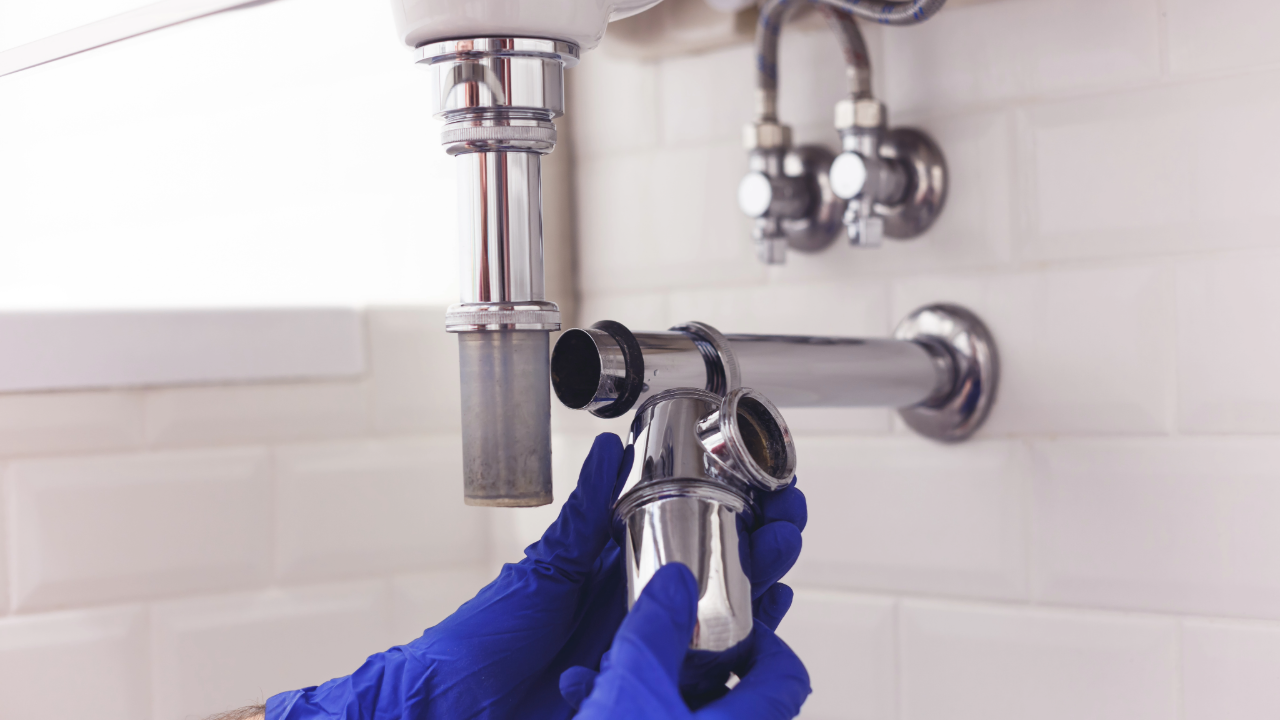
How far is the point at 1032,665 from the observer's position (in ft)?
2.05

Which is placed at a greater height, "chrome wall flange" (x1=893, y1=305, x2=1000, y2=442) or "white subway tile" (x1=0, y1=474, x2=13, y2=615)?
"chrome wall flange" (x1=893, y1=305, x2=1000, y2=442)

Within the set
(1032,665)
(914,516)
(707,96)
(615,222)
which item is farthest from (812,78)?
(1032,665)

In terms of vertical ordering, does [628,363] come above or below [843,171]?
below

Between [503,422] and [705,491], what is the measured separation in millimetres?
80

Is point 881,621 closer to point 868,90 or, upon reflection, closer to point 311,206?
point 868,90

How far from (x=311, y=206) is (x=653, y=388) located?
50 cm

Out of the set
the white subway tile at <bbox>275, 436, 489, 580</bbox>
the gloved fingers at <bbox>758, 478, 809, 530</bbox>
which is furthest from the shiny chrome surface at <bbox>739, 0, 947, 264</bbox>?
the white subway tile at <bbox>275, 436, 489, 580</bbox>

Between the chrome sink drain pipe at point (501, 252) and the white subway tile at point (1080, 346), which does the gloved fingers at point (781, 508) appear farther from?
the white subway tile at point (1080, 346)

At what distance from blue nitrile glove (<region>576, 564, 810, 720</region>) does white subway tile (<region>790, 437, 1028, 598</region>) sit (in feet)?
1.02

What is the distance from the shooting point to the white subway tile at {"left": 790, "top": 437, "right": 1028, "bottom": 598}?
64cm

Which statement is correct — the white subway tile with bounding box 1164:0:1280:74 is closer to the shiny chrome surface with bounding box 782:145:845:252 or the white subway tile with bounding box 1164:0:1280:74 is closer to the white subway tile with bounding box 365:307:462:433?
the shiny chrome surface with bounding box 782:145:845:252

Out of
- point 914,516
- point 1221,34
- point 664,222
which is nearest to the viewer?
point 1221,34

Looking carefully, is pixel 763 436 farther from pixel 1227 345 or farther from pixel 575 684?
pixel 1227 345

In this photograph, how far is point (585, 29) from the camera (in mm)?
399
